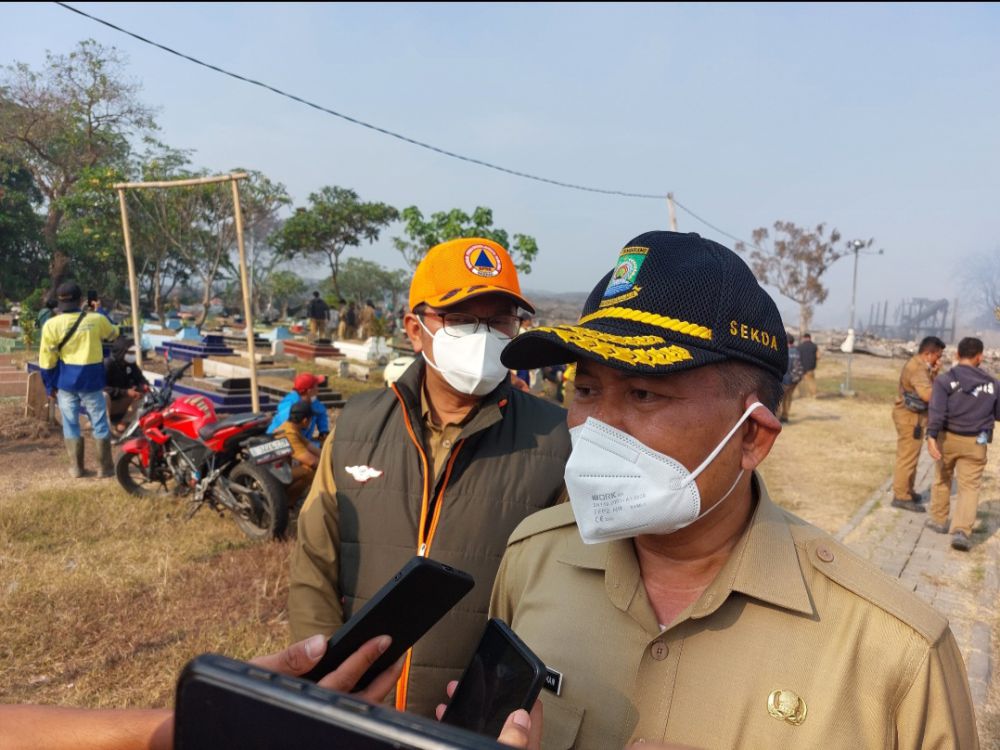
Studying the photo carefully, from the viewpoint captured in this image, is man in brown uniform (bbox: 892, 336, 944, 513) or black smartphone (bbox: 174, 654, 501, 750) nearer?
black smartphone (bbox: 174, 654, 501, 750)

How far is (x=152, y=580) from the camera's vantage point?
178 inches

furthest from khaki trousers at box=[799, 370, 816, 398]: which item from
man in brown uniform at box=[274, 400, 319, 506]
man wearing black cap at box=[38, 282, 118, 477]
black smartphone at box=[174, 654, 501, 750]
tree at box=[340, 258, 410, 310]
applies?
tree at box=[340, 258, 410, 310]

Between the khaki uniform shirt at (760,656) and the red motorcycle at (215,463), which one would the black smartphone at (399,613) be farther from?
the red motorcycle at (215,463)

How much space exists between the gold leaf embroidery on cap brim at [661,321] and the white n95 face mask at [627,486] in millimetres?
210

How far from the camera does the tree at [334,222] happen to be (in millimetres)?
31188

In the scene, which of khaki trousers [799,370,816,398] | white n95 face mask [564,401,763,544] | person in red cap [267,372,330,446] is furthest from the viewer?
khaki trousers [799,370,816,398]

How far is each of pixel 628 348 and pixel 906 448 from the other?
7.88m

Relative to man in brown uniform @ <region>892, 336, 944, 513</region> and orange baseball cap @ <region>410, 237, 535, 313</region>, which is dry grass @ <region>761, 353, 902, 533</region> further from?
orange baseball cap @ <region>410, 237, 535, 313</region>

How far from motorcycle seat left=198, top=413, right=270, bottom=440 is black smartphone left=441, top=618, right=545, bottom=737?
469cm

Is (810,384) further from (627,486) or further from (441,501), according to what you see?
(627,486)

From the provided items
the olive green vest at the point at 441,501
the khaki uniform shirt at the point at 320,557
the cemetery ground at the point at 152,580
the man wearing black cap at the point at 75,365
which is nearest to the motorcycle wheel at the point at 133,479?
the cemetery ground at the point at 152,580

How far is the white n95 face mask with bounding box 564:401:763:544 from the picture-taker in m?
1.29

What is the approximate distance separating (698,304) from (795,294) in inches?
1590

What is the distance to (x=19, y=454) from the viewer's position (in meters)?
7.83
